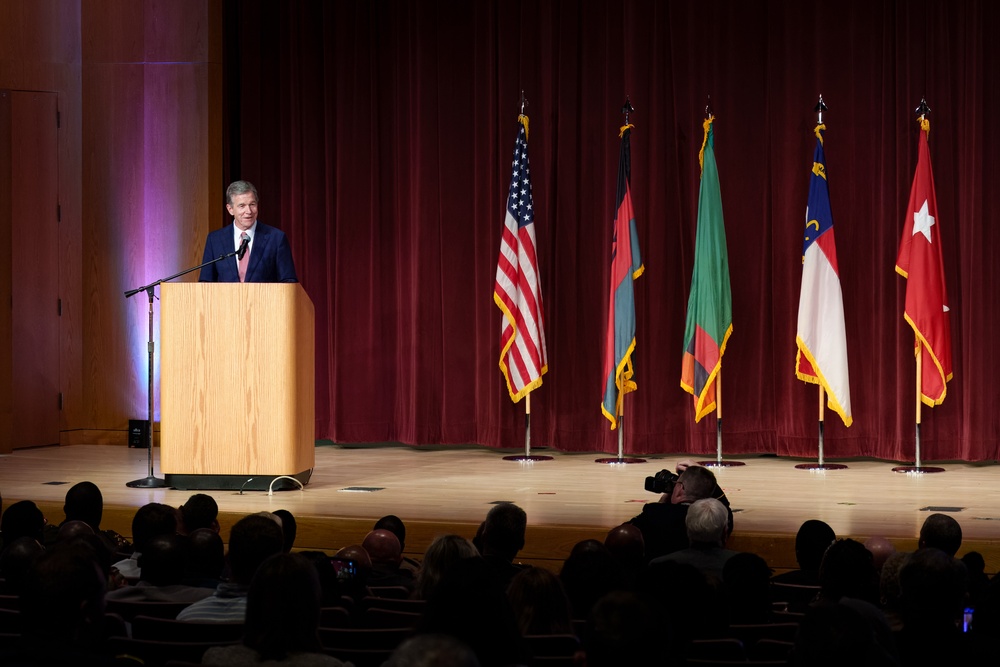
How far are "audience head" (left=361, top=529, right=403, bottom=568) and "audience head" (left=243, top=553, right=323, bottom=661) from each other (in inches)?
72.6

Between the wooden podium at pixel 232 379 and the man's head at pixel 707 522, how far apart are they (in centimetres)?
301

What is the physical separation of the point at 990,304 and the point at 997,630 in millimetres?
6210

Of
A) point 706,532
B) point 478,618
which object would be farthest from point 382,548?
point 478,618

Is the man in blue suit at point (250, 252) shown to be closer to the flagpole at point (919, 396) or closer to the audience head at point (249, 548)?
the audience head at point (249, 548)

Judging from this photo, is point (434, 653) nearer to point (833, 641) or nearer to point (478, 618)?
point (478, 618)

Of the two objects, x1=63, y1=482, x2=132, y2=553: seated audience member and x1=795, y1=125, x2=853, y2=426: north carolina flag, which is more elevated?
x1=795, y1=125, x2=853, y2=426: north carolina flag

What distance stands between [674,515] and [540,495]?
2290 millimetres

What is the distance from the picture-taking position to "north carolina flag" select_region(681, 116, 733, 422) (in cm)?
Result: 916

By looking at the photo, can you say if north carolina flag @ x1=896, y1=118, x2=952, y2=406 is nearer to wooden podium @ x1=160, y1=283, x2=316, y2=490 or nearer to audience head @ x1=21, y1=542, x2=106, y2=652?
wooden podium @ x1=160, y1=283, x2=316, y2=490

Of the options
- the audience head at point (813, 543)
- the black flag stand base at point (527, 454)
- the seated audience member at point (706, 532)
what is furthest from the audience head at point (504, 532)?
the black flag stand base at point (527, 454)

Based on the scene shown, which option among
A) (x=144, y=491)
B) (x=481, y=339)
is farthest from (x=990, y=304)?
(x=144, y=491)

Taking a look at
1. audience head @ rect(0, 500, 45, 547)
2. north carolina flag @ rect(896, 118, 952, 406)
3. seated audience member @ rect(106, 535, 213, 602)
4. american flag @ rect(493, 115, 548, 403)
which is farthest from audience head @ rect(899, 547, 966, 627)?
american flag @ rect(493, 115, 548, 403)

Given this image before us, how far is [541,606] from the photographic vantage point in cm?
310

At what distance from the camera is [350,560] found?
169 inches
